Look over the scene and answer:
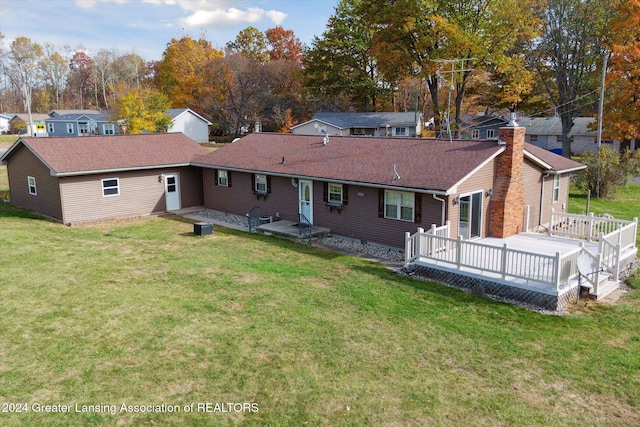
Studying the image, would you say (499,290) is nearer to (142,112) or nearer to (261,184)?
(261,184)

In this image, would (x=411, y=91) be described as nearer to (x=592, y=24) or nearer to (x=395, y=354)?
(x=592, y=24)

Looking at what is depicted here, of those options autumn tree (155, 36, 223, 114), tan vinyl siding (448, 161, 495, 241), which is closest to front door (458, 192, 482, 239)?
tan vinyl siding (448, 161, 495, 241)

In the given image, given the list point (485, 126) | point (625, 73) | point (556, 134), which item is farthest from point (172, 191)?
point (556, 134)

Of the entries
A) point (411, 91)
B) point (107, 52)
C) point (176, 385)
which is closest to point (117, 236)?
point (176, 385)

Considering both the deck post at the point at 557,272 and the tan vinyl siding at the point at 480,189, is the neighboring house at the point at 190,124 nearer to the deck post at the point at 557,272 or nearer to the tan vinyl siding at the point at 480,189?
the tan vinyl siding at the point at 480,189

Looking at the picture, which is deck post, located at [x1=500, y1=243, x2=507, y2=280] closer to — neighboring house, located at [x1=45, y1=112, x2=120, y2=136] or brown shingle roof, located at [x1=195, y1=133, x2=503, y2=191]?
brown shingle roof, located at [x1=195, y1=133, x2=503, y2=191]

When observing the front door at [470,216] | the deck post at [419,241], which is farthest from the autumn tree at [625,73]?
the deck post at [419,241]
